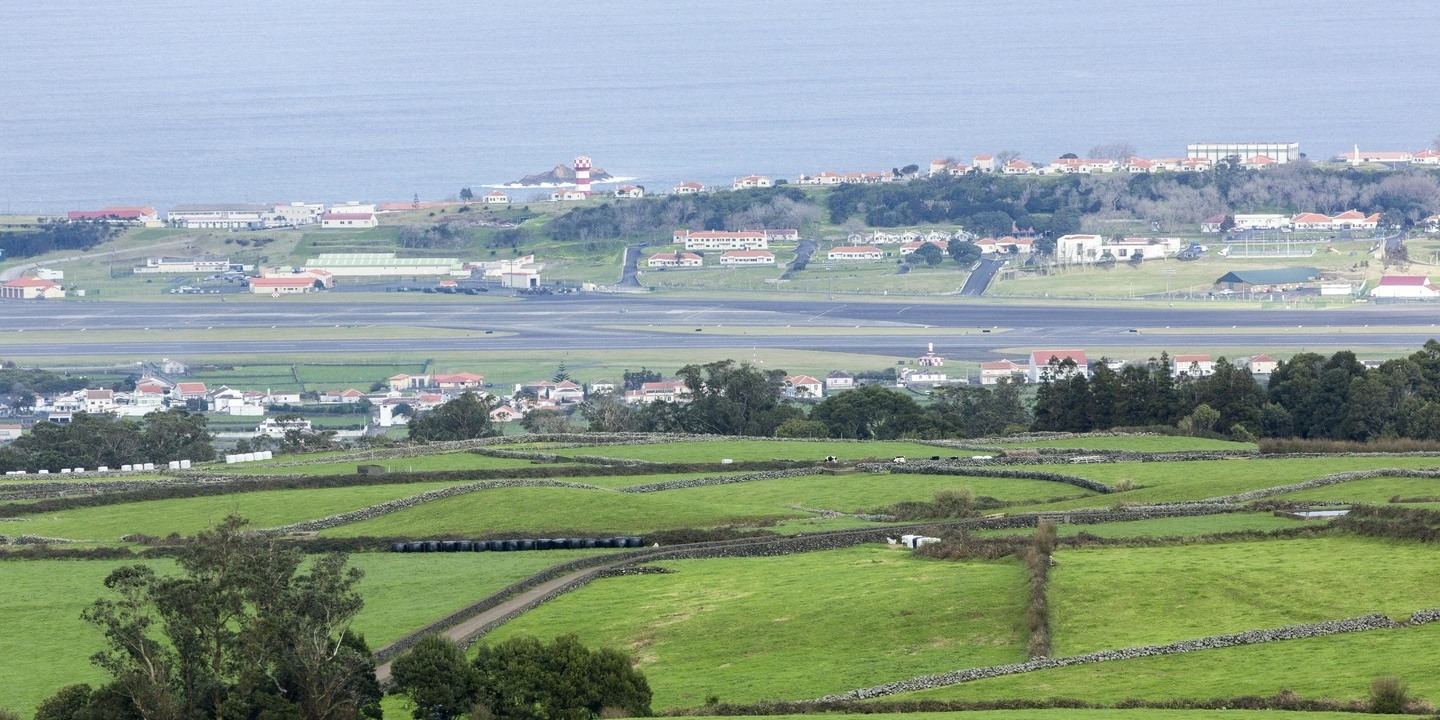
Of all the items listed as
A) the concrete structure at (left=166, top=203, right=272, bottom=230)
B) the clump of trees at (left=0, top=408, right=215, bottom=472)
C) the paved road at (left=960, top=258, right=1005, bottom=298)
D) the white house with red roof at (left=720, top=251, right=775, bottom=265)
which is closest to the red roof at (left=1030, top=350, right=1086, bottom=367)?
→ the paved road at (left=960, top=258, right=1005, bottom=298)

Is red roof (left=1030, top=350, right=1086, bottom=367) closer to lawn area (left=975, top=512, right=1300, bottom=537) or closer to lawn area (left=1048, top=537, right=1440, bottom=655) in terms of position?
lawn area (left=975, top=512, right=1300, bottom=537)

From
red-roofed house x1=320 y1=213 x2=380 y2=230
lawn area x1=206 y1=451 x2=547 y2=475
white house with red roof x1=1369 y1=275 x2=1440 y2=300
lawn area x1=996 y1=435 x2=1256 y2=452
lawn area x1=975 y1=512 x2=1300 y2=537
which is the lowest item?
lawn area x1=996 y1=435 x2=1256 y2=452

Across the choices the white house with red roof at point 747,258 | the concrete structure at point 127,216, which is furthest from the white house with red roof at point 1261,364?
the concrete structure at point 127,216

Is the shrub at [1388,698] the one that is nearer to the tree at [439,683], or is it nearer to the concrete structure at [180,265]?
the tree at [439,683]

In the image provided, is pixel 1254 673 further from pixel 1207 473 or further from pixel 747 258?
pixel 747 258

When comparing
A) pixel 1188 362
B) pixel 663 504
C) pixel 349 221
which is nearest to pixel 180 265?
pixel 349 221

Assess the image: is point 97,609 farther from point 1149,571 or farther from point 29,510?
point 29,510


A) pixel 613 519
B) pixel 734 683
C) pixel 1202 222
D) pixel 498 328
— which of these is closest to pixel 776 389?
pixel 613 519

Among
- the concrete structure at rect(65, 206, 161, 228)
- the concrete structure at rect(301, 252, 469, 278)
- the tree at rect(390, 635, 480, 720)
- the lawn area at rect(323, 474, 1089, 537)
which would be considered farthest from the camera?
the concrete structure at rect(65, 206, 161, 228)
